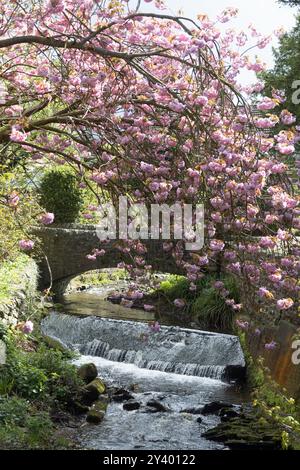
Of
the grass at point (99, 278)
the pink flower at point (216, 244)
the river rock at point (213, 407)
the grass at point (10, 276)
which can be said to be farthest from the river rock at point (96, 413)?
the grass at point (99, 278)

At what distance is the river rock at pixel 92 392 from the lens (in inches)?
363

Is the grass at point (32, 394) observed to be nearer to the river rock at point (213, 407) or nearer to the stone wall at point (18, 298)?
A: the stone wall at point (18, 298)

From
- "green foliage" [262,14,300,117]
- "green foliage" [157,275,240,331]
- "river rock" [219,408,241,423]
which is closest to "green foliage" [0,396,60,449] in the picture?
"river rock" [219,408,241,423]

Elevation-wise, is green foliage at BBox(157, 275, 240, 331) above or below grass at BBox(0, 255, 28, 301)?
below

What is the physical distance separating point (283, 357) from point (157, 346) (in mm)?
4301

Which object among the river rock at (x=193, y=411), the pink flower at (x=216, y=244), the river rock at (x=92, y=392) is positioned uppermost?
the pink flower at (x=216, y=244)

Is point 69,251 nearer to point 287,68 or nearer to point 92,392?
point 92,392

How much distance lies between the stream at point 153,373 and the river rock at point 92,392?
28cm

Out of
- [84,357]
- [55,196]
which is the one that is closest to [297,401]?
[84,357]

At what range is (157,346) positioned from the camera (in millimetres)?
12609

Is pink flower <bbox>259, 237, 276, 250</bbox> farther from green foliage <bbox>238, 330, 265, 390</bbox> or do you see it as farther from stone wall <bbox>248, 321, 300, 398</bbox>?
green foliage <bbox>238, 330, 265, 390</bbox>

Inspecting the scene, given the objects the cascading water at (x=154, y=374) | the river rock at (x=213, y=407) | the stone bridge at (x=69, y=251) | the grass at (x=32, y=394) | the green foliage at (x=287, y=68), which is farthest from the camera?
the green foliage at (x=287, y=68)

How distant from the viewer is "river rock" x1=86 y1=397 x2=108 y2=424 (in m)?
8.51

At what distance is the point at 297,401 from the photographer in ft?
25.3
